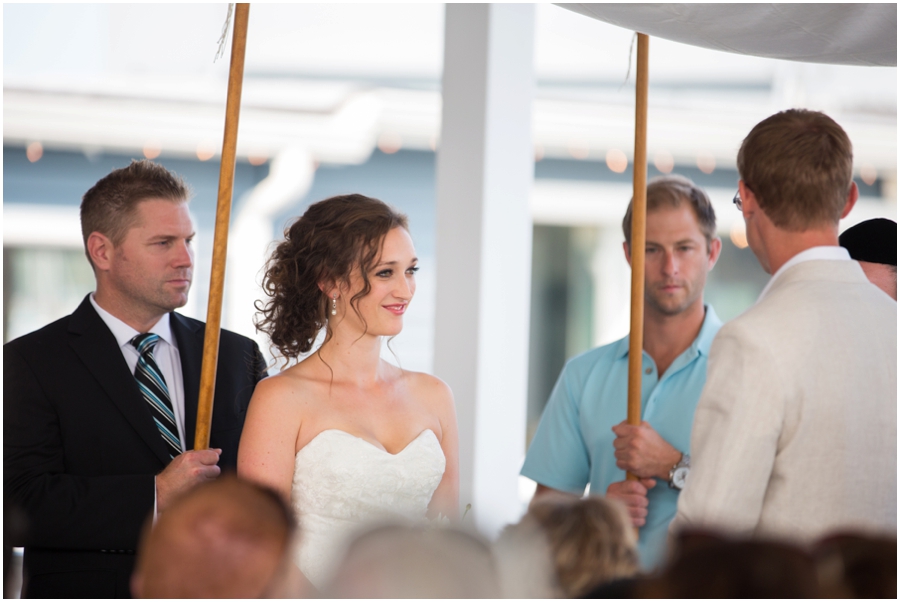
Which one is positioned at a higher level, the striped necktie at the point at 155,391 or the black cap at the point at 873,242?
the black cap at the point at 873,242

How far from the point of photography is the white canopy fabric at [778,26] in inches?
67.7

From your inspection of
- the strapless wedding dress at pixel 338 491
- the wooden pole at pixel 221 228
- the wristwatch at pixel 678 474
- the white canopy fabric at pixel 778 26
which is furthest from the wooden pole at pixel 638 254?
the wooden pole at pixel 221 228

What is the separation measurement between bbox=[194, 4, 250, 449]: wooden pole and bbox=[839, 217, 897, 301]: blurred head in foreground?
141 centimetres

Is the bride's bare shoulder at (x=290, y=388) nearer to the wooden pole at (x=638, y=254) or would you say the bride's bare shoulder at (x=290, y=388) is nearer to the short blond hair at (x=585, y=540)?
the wooden pole at (x=638, y=254)

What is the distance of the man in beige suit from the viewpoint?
4.72ft

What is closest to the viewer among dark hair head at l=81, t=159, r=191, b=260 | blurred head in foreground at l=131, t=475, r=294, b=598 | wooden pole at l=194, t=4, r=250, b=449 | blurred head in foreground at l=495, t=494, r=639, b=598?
blurred head in foreground at l=131, t=475, r=294, b=598

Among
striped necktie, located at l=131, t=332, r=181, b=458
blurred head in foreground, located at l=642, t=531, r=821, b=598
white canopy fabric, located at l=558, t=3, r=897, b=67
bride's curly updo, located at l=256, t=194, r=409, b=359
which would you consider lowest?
blurred head in foreground, located at l=642, t=531, r=821, b=598

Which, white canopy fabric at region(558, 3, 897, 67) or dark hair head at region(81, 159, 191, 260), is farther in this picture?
dark hair head at region(81, 159, 191, 260)

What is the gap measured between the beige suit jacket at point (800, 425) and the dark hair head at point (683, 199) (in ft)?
3.56

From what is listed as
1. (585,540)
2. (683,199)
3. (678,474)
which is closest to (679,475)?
(678,474)

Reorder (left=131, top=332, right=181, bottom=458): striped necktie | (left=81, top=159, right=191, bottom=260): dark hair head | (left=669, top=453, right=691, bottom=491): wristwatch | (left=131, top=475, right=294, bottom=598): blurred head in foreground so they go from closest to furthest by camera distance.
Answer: (left=131, top=475, right=294, bottom=598): blurred head in foreground, (left=669, top=453, right=691, bottom=491): wristwatch, (left=131, top=332, right=181, bottom=458): striped necktie, (left=81, top=159, right=191, bottom=260): dark hair head

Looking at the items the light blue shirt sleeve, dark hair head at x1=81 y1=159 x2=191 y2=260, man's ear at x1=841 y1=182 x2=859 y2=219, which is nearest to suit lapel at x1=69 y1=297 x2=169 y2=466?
dark hair head at x1=81 y1=159 x2=191 y2=260

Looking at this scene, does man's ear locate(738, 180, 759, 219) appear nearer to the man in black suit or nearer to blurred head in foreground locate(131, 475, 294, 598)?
blurred head in foreground locate(131, 475, 294, 598)

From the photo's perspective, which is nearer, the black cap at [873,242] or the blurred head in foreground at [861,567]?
the blurred head in foreground at [861,567]
